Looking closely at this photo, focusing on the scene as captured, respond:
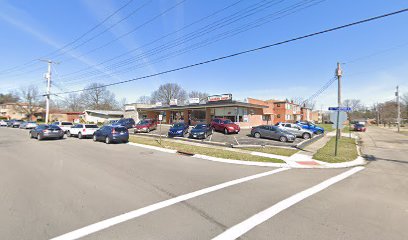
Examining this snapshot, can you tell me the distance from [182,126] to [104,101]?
63.8 meters

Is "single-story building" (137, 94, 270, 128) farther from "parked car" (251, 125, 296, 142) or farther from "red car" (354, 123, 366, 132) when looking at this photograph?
"red car" (354, 123, 366, 132)

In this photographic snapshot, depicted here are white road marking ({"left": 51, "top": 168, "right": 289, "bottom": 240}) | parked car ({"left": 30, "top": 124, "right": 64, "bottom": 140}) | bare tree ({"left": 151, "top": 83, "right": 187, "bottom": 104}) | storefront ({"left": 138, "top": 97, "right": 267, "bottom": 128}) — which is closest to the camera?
white road marking ({"left": 51, "top": 168, "right": 289, "bottom": 240})

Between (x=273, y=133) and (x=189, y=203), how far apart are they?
15950 mm

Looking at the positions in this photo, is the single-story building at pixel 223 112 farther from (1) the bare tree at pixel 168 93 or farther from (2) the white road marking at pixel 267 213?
(1) the bare tree at pixel 168 93

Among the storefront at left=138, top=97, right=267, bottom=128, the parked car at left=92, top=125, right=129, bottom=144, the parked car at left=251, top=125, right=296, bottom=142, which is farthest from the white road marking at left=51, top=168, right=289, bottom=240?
the storefront at left=138, top=97, right=267, bottom=128

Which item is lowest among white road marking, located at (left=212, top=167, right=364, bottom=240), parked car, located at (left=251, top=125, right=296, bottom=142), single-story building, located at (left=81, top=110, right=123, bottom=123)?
white road marking, located at (left=212, top=167, right=364, bottom=240)

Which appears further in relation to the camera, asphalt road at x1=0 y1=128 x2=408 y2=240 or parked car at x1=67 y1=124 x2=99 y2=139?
parked car at x1=67 y1=124 x2=99 y2=139

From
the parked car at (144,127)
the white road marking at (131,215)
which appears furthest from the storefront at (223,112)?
the white road marking at (131,215)

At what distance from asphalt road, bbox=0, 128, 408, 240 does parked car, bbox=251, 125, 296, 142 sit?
981 cm

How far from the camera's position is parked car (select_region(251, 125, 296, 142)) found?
18328mm

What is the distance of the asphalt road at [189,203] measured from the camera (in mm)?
3676

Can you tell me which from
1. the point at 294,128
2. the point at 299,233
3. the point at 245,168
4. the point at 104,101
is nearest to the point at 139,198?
the point at 299,233

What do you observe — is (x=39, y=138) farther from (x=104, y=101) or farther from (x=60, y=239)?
(x=104, y=101)

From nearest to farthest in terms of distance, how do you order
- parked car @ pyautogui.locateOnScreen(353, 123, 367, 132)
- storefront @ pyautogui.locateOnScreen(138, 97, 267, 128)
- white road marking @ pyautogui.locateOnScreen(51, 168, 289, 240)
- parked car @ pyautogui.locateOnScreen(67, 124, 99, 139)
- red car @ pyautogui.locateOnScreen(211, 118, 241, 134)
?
white road marking @ pyautogui.locateOnScreen(51, 168, 289, 240) < parked car @ pyautogui.locateOnScreen(67, 124, 99, 139) < red car @ pyautogui.locateOnScreen(211, 118, 241, 134) < storefront @ pyautogui.locateOnScreen(138, 97, 267, 128) < parked car @ pyautogui.locateOnScreen(353, 123, 367, 132)
